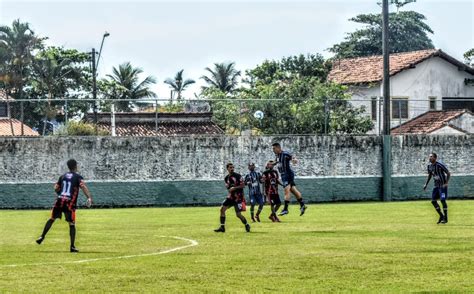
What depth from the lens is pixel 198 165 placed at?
4944 centimetres

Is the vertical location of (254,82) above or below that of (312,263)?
above

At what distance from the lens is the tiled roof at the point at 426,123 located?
182ft

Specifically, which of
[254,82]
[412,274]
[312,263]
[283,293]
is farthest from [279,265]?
[254,82]

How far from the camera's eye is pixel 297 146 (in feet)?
166

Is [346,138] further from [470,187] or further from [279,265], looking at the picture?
[279,265]

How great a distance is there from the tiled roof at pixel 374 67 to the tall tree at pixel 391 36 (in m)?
19.1

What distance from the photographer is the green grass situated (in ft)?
57.3

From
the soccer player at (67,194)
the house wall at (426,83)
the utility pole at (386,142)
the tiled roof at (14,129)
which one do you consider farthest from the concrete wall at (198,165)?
the soccer player at (67,194)

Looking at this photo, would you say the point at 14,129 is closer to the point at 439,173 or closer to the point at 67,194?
the point at 439,173

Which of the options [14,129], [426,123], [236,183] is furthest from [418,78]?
[236,183]

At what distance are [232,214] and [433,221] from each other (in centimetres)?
843

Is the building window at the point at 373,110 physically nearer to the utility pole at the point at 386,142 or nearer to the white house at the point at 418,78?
the utility pole at the point at 386,142

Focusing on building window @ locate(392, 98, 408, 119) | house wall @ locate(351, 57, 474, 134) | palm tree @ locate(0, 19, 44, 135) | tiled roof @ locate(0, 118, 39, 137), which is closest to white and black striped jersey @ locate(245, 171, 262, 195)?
tiled roof @ locate(0, 118, 39, 137)

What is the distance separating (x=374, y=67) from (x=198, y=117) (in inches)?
957
